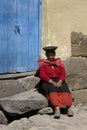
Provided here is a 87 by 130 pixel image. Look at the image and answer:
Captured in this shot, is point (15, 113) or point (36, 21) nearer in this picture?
point (15, 113)

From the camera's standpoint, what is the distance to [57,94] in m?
7.18

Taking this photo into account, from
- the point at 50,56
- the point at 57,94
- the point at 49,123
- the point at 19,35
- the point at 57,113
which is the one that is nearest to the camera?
the point at 49,123

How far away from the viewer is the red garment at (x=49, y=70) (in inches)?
287

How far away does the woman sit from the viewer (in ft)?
23.5

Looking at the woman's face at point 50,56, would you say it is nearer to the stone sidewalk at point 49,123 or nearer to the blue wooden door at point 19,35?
the blue wooden door at point 19,35

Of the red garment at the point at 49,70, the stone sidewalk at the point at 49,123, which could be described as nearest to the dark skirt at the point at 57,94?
the red garment at the point at 49,70

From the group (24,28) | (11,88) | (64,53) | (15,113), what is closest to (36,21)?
(24,28)

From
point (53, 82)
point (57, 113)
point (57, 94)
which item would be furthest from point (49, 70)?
point (57, 113)

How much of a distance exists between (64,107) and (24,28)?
1745 mm

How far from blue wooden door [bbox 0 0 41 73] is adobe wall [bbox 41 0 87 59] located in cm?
17

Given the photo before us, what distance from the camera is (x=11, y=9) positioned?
294 inches

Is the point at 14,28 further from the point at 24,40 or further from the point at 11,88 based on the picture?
the point at 11,88

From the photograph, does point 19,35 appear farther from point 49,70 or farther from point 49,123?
point 49,123

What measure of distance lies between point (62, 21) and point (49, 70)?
53.2 inches
